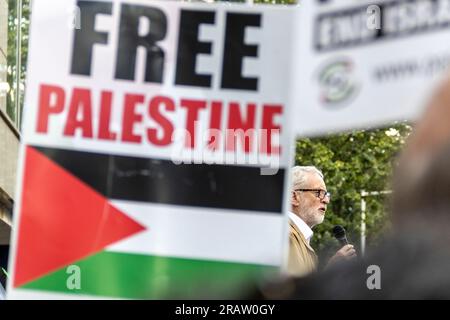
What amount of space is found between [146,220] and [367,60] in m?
1.06

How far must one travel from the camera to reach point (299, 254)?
17.8 ft

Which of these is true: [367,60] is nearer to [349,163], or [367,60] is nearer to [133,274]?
[133,274]

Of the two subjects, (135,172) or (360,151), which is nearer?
(135,172)

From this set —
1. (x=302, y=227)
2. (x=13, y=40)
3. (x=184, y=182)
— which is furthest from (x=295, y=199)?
(x=13, y=40)

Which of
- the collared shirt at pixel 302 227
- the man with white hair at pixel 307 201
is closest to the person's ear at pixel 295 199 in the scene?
the man with white hair at pixel 307 201

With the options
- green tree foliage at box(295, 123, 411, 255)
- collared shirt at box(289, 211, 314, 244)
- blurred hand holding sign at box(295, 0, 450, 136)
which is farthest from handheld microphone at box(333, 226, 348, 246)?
green tree foliage at box(295, 123, 411, 255)

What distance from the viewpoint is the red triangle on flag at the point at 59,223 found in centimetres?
340

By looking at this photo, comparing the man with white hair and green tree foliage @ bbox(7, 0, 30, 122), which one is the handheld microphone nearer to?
the man with white hair

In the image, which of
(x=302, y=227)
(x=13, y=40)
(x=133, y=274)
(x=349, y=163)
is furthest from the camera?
(x=349, y=163)
